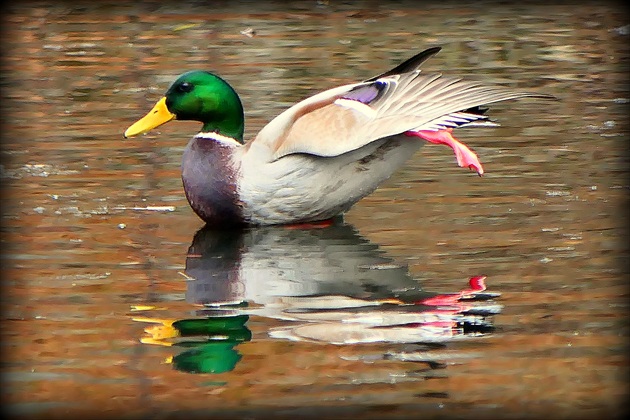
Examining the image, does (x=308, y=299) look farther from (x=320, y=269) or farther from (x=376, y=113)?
(x=376, y=113)

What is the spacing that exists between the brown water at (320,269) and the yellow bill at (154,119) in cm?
40

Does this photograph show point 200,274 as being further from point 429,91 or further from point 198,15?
point 198,15

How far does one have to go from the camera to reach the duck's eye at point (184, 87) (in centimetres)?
836

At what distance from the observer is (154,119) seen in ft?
28.0

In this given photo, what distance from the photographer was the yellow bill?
848 centimetres

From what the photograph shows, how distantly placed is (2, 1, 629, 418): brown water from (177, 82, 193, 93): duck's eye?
0.68 meters

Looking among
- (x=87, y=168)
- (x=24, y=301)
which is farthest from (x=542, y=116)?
(x=24, y=301)

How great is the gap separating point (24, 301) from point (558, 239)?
271 cm

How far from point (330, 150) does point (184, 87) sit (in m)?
1.17

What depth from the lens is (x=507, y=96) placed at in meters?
7.73

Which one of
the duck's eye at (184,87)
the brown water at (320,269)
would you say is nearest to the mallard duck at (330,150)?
the brown water at (320,269)

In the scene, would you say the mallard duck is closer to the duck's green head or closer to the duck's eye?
the duck's green head

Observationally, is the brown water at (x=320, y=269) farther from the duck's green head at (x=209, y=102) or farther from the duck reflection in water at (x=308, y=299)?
the duck's green head at (x=209, y=102)

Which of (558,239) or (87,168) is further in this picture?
(87,168)
